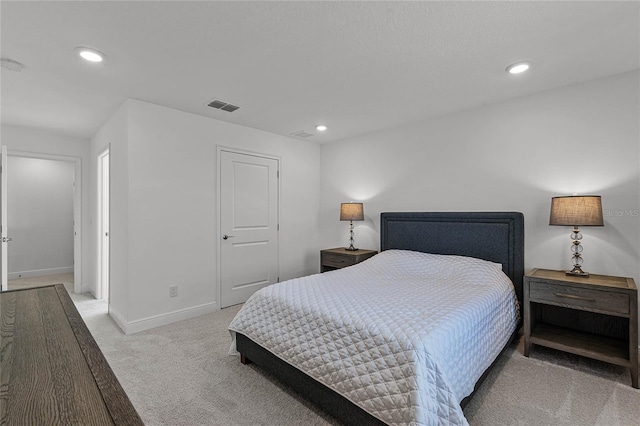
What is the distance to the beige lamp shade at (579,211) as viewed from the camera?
2.30m

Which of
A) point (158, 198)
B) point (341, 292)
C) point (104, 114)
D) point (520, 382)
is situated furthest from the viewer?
point (104, 114)

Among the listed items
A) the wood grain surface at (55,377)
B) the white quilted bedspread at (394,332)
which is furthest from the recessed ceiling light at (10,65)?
the white quilted bedspread at (394,332)

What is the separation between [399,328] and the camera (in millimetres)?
1595

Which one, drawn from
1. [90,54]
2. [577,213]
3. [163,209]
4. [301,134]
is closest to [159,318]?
[163,209]

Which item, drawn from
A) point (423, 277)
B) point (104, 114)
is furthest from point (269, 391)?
point (104, 114)

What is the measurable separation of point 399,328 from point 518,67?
219 cm

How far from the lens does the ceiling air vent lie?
121 inches

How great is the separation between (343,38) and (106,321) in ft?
12.0

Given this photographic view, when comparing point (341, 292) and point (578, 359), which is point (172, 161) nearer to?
point (341, 292)

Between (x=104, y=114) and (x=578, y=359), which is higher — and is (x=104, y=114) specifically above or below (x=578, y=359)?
above

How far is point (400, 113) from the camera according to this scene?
3.40 metres

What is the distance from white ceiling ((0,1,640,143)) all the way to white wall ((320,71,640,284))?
214 millimetres

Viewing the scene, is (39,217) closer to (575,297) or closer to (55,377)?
(55,377)

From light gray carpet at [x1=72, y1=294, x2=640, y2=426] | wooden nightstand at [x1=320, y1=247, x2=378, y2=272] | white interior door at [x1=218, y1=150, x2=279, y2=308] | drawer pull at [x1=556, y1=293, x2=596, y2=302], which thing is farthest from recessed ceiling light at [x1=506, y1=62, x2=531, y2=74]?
white interior door at [x1=218, y1=150, x2=279, y2=308]
